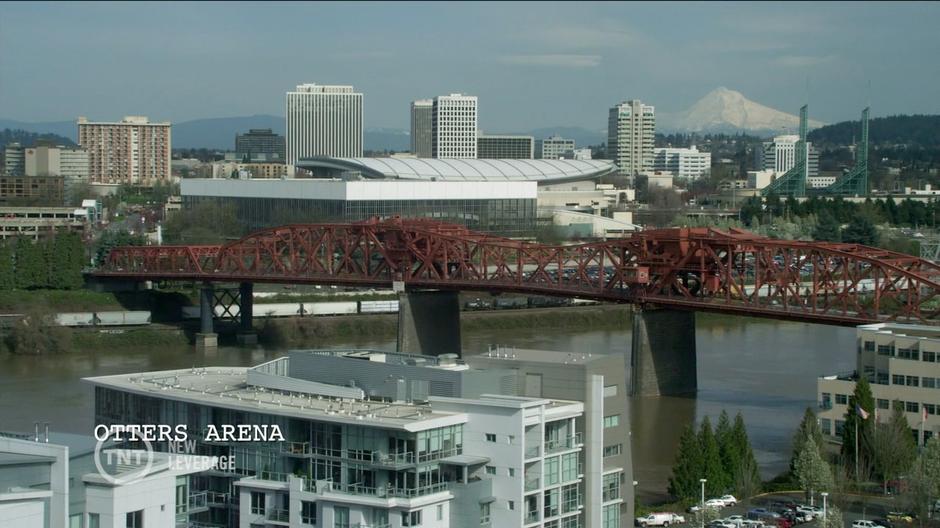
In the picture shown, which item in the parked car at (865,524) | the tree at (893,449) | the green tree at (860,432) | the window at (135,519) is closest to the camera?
the window at (135,519)

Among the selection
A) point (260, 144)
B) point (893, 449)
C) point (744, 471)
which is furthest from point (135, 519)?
point (260, 144)

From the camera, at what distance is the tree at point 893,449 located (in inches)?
714

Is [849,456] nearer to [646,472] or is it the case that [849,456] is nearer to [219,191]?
[646,472]

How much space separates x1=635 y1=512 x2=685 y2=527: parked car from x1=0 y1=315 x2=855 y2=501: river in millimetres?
1524

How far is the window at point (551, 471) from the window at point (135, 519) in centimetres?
372

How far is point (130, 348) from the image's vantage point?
112 ft

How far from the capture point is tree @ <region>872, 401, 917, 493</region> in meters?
18.1

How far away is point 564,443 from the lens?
45.4 ft

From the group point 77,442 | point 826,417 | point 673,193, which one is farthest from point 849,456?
point 673,193

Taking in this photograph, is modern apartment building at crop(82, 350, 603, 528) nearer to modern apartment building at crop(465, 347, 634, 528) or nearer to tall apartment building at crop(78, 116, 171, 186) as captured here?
modern apartment building at crop(465, 347, 634, 528)

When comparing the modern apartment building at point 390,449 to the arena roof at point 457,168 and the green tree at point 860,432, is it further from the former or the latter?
the arena roof at point 457,168

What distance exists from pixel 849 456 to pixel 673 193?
204 feet

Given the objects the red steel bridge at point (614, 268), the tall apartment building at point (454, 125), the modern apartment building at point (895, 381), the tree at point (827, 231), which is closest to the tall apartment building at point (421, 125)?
the tall apartment building at point (454, 125)

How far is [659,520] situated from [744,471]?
5.71 ft
